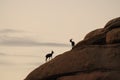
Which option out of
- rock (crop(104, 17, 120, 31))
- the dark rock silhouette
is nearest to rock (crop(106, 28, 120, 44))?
the dark rock silhouette

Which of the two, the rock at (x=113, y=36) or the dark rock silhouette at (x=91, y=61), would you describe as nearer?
the dark rock silhouette at (x=91, y=61)

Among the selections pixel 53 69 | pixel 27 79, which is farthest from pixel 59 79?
pixel 27 79

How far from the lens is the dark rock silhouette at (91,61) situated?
134 feet

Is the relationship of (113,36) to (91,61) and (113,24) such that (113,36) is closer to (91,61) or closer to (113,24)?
(113,24)

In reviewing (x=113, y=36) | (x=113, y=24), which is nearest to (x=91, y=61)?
(x=113, y=36)

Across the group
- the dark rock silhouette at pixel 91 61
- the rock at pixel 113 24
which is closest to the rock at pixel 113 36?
the dark rock silhouette at pixel 91 61

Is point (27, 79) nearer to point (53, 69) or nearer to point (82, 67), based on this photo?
point (53, 69)

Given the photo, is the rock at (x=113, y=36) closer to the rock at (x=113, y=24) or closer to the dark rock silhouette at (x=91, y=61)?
the dark rock silhouette at (x=91, y=61)

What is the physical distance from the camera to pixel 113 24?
4559 centimetres

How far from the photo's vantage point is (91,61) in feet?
139

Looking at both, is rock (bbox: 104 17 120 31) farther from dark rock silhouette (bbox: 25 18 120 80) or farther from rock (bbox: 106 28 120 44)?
rock (bbox: 106 28 120 44)

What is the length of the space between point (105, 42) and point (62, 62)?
5.47 meters

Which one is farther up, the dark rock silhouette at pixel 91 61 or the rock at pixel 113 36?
the rock at pixel 113 36

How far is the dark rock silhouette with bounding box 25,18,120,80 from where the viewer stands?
40812 mm
